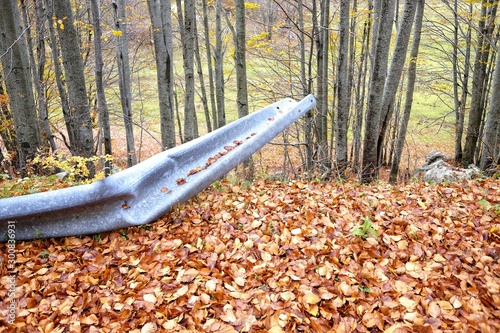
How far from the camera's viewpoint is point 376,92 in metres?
4.84

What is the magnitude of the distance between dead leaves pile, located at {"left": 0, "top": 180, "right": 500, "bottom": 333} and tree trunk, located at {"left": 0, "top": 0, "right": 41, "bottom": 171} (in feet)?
11.2

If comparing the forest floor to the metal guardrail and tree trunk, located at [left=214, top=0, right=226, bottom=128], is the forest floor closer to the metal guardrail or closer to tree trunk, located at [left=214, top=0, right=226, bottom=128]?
the metal guardrail

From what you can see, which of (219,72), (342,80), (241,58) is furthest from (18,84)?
(219,72)

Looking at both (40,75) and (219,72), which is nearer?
(40,75)

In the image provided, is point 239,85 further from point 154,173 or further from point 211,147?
point 154,173

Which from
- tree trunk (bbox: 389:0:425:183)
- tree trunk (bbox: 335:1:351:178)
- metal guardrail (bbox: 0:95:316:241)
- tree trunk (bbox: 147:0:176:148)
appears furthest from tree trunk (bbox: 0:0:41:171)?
tree trunk (bbox: 389:0:425:183)

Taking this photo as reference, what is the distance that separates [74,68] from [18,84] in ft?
5.25

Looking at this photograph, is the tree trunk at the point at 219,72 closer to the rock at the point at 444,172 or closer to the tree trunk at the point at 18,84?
the tree trunk at the point at 18,84

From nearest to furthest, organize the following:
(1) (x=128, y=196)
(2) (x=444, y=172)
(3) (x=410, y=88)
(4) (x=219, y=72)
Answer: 1. (1) (x=128, y=196)
2. (2) (x=444, y=172)
3. (3) (x=410, y=88)
4. (4) (x=219, y=72)

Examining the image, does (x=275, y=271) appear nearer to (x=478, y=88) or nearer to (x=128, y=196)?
(x=128, y=196)

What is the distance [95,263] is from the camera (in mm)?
2959

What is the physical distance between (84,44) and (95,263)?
36.3 feet

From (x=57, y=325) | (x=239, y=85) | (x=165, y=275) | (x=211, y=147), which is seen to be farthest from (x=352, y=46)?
(x=57, y=325)

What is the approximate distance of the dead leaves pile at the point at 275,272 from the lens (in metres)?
2.37
